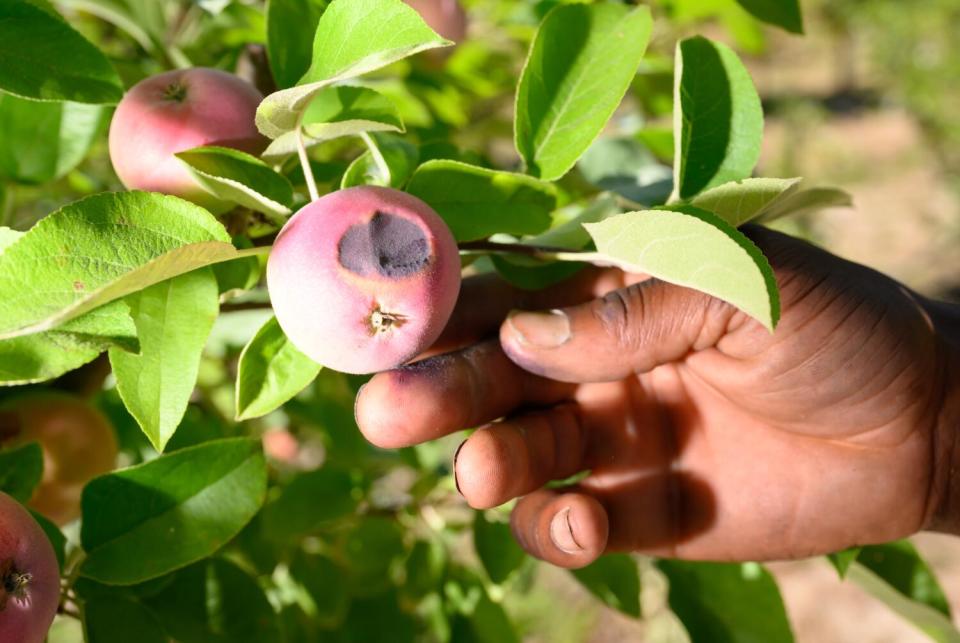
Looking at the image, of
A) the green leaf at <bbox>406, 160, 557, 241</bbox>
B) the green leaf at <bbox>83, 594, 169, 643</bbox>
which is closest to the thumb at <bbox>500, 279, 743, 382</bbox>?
the green leaf at <bbox>406, 160, 557, 241</bbox>

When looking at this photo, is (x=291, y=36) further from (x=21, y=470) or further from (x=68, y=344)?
(x=21, y=470)

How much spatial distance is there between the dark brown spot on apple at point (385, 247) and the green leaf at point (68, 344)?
144 mm

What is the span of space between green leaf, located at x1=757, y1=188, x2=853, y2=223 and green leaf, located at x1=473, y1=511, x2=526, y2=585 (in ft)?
1.50

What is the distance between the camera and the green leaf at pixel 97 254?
42 cm

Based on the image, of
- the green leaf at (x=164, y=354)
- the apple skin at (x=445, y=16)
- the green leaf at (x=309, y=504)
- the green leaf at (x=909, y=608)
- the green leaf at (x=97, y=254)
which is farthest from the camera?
the apple skin at (x=445, y=16)

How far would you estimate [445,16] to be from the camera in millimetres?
1104

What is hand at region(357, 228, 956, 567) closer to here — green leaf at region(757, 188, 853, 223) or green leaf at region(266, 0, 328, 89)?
green leaf at region(757, 188, 853, 223)

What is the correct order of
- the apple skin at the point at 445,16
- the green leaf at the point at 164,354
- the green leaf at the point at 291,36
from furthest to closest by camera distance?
the apple skin at the point at 445,16 → the green leaf at the point at 291,36 → the green leaf at the point at 164,354

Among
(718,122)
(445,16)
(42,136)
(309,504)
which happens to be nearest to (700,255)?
(718,122)

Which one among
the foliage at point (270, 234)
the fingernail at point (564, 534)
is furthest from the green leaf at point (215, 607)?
the fingernail at point (564, 534)

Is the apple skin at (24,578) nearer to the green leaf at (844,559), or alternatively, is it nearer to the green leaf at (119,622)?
the green leaf at (119,622)

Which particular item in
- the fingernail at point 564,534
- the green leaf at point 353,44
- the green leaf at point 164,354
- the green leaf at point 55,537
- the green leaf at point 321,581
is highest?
the green leaf at point 353,44

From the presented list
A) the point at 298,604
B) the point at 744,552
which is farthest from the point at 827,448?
the point at 298,604

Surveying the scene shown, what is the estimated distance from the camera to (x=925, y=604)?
891mm
